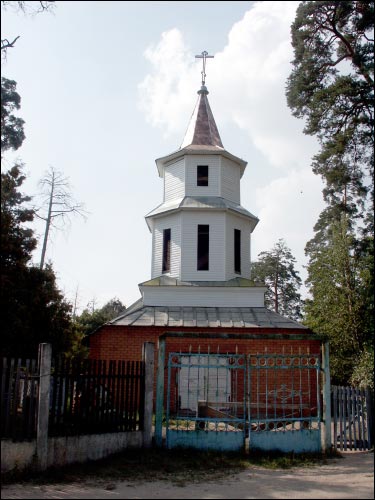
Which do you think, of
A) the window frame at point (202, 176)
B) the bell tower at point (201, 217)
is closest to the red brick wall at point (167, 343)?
the bell tower at point (201, 217)

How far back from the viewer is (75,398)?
980 centimetres

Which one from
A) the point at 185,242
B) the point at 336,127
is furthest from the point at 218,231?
the point at 336,127

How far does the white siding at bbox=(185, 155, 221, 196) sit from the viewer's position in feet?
68.9

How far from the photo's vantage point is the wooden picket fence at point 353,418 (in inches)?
453

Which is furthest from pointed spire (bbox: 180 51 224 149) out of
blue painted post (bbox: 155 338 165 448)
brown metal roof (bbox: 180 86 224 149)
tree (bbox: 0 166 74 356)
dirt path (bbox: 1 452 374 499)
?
dirt path (bbox: 1 452 374 499)

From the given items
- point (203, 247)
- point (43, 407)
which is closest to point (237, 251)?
point (203, 247)

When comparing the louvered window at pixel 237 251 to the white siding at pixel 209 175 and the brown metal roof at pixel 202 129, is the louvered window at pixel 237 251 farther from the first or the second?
the brown metal roof at pixel 202 129

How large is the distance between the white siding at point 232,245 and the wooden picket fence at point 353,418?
27.7ft

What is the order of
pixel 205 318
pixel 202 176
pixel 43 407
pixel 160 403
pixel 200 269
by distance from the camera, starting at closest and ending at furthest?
pixel 43 407
pixel 160 403
pixel 205 318
pixel 200 269
pixel 202 176

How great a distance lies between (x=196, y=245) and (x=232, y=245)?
1524 millimetres

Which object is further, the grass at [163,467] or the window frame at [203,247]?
the window frame at [203,247]

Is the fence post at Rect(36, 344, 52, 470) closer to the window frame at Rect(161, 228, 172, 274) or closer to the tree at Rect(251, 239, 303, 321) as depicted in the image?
the window frame at Rect(161, 228, 172, 274)

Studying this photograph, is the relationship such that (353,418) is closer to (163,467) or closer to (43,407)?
(163,467)

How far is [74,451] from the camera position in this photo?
9.47 m
